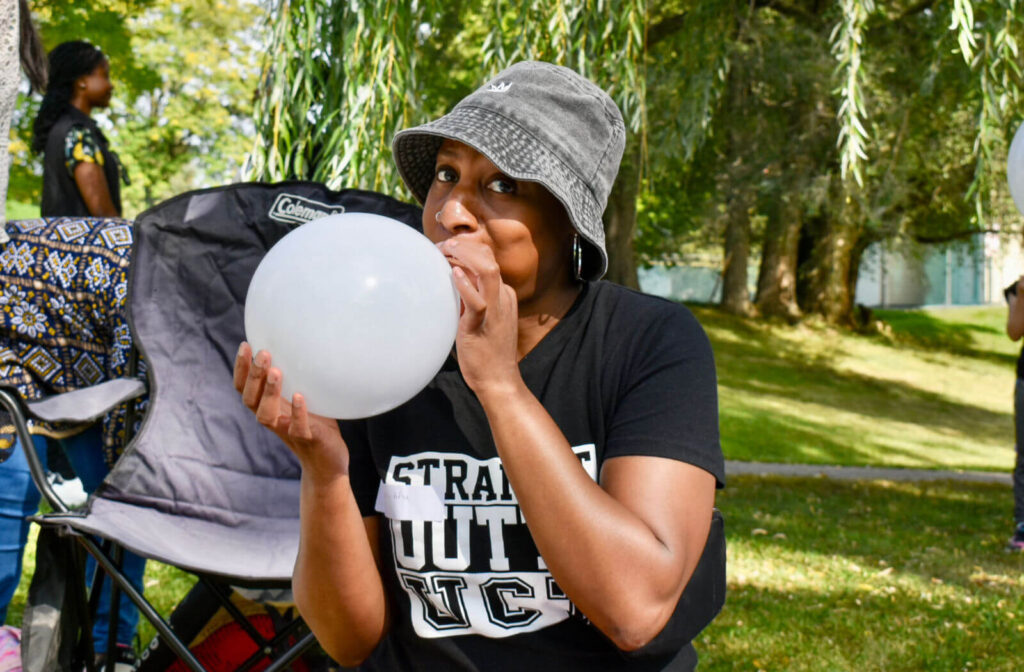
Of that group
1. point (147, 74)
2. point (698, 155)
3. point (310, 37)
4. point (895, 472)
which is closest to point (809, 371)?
point (698, 155)

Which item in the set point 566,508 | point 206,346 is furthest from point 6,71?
point 566,508

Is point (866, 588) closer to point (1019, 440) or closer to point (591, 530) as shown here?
point (1019, 440)

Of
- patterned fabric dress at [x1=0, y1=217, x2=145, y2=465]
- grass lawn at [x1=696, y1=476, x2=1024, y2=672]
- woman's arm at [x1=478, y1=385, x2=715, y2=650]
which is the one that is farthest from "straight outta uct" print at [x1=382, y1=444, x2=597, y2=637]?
grass lawn at [x1=696, y1=476, x2=1024, y2=672]

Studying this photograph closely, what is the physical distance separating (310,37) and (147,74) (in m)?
12.5

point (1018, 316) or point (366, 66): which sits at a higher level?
point (366, 66)

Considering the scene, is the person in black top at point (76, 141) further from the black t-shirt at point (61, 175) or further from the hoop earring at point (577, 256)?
the hoop earring at point (577, 256)

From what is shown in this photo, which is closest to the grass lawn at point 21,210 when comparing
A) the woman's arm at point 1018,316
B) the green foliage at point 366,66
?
the green foliage at point 366,66

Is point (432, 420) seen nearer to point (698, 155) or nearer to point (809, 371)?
point (698, 155)

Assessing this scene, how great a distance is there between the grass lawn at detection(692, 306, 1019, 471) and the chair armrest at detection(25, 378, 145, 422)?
928 cm

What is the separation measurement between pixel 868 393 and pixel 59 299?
1680 centimetres

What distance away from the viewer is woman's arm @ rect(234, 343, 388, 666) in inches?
51.7

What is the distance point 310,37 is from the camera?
4180 millimetres

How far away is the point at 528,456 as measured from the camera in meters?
1.39

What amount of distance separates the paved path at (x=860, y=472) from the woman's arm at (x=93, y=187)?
278 inches
